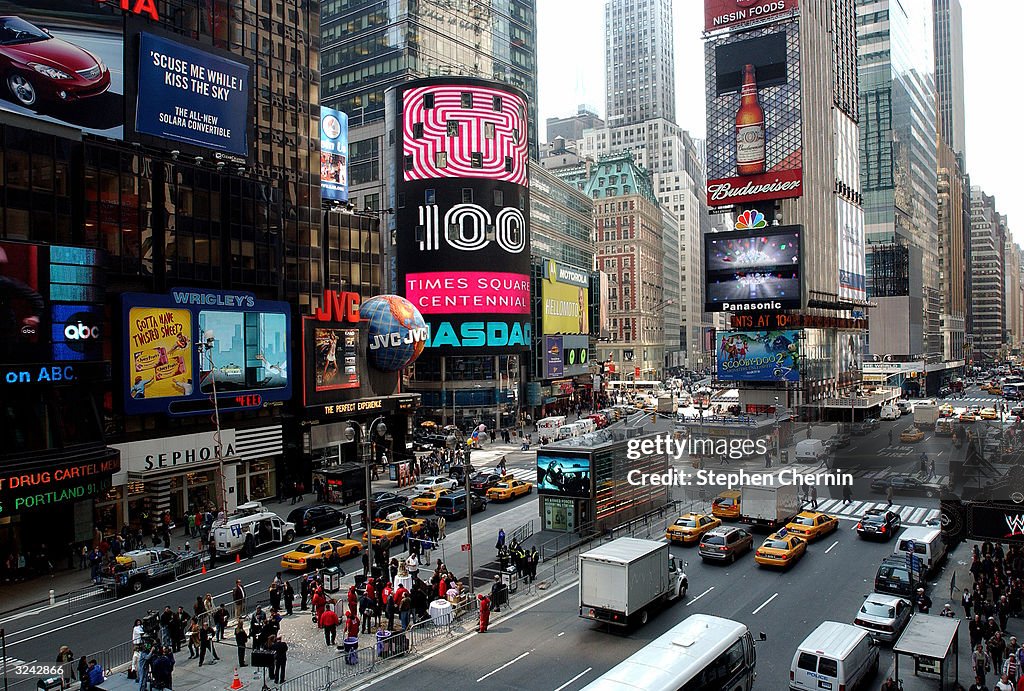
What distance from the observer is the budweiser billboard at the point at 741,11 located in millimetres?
90312

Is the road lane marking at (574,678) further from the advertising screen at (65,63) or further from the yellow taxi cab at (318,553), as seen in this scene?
the advertising screen at (65,63)

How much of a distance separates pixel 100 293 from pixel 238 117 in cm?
1817

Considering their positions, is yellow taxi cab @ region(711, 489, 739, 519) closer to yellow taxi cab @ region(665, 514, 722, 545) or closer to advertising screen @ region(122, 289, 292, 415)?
yellow taxi cab @ region(665, 514, 722, 545)

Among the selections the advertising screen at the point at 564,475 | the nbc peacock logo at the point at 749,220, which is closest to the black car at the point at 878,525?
the advertising screen at the point at 564,475

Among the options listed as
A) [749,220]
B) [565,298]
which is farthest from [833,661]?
[565,298]

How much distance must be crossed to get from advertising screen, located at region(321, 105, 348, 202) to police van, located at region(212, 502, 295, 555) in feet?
126

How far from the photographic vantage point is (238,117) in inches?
1973

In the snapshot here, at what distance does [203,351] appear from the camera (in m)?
45.1

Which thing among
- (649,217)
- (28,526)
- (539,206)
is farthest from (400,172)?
(649,217)

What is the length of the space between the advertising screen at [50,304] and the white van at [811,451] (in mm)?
32491

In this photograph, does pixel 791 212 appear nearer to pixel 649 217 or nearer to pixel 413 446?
pixel 413 446

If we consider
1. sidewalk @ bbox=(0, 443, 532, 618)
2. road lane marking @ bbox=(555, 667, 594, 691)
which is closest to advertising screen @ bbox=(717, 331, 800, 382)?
sidewalk @ bbox=(0, 443, 532, 618)

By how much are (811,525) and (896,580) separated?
849 centimetres

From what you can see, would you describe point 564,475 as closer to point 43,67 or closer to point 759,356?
point 43,67
